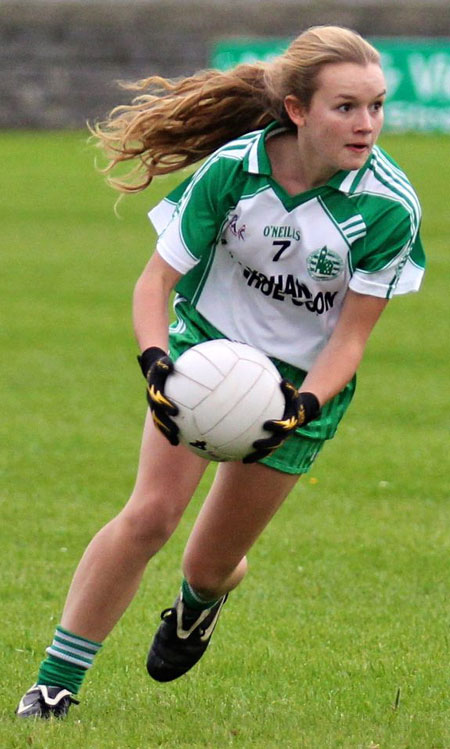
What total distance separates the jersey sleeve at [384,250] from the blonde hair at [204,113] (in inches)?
16.0

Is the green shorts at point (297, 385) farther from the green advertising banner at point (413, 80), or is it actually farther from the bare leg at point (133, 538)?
the green advertising banner at point (413, 80)

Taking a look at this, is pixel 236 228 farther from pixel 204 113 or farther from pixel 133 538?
pixel 133 538

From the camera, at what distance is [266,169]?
4.30 metres

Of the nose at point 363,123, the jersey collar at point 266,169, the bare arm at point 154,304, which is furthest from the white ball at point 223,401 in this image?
the nose at point 363,123

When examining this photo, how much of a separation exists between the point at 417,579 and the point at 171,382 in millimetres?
2443

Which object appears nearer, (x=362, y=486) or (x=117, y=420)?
(x=362, y=486)

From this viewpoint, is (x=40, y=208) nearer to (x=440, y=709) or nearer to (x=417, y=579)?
(x=417, y=579)

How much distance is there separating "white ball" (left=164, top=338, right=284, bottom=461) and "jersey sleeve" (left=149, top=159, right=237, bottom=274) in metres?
0.42

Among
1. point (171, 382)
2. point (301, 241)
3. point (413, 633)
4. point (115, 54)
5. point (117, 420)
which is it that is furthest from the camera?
point (115, 54)

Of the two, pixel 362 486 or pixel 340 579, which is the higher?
pixel 340 579

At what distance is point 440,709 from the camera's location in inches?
177

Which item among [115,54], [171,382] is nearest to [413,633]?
[171,382]

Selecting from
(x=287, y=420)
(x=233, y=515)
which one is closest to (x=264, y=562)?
(x=233, y=515)

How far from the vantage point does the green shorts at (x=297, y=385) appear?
4.52m
